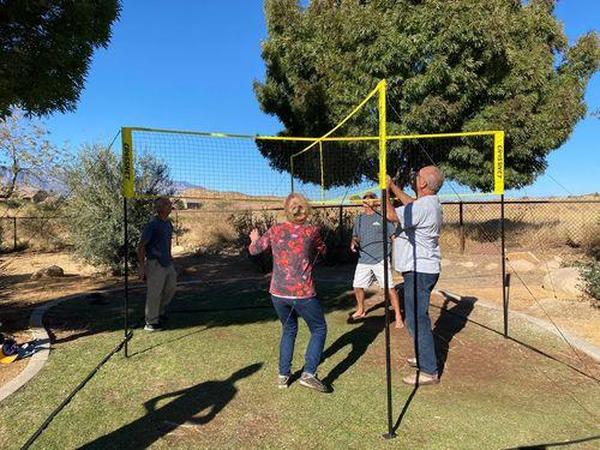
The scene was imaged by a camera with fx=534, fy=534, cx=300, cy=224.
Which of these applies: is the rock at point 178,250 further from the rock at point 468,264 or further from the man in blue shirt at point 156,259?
the man in blue shirt at point 156,259

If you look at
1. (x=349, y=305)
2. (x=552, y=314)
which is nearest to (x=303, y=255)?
(x=349, y=305)

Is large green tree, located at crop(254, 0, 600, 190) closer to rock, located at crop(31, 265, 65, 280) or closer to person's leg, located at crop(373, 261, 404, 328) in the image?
person's leg, located at crop(373, 261, 404, 328)

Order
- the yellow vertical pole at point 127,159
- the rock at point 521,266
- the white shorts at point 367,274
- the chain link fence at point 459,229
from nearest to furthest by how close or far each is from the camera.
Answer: the yellow vertical pole at point 127,159, the white shorts at point 367,274, the rock at point 521,266, the chain link fence at point 459,229

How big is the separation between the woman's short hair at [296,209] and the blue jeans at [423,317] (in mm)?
1263

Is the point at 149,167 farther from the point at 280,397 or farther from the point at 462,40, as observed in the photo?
the point at 280,397

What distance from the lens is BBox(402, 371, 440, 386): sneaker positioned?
5027 mm

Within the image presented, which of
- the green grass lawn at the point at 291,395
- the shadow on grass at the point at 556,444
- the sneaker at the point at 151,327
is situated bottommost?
the shadow on grass at the point at 556,444

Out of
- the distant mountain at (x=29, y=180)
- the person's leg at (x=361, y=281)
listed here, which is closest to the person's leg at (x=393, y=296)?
the person's leg at (x=361, y=281)

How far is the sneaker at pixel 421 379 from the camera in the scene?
503 cm

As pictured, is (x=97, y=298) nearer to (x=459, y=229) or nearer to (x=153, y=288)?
(x=153, y=288)

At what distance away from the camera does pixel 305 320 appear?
4828 mm

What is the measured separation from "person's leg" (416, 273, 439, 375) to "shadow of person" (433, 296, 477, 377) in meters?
0.38

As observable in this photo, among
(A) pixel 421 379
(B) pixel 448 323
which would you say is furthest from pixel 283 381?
(B) pixel 448 323

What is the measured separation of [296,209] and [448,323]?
376cm
